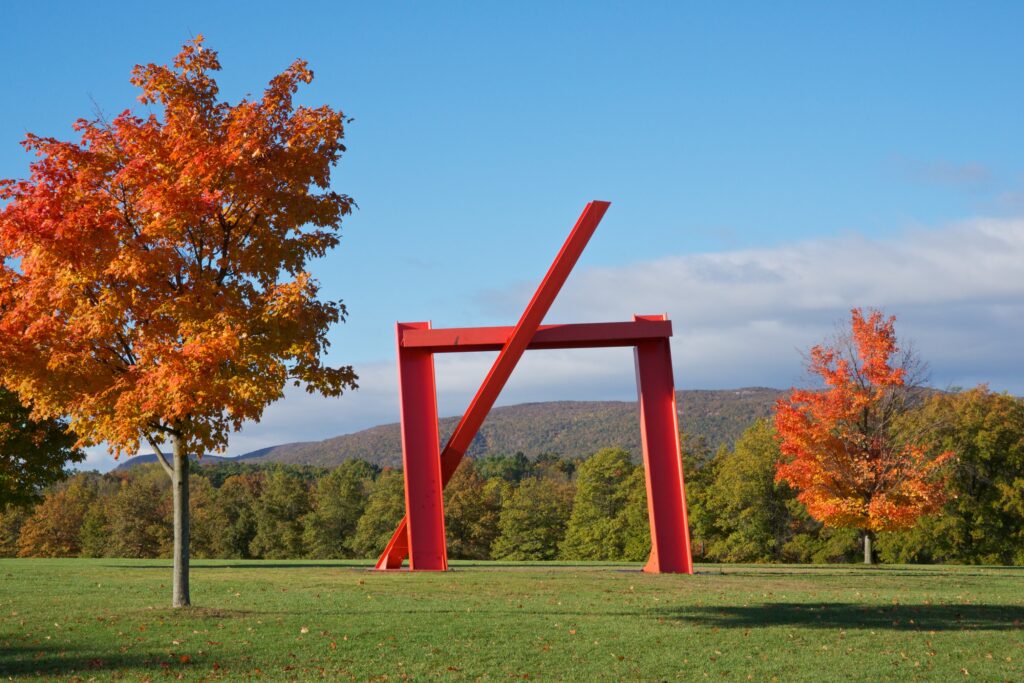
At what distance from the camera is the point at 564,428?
579 ft

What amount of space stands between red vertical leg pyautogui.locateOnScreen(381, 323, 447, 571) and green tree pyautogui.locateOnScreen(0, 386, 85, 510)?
28.6ft

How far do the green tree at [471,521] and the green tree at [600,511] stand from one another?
4751 mm

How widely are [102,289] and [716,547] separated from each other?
140 feet

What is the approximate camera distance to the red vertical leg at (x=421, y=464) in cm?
2403

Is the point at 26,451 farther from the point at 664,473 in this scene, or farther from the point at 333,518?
the point at 333,518

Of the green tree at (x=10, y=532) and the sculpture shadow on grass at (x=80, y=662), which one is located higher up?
the green tree at (x=10, y=532)

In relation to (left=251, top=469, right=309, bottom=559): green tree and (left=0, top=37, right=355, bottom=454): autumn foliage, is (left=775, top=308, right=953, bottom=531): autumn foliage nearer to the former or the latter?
(left=0, top=37, right=355, bottom=454): autumn foliage

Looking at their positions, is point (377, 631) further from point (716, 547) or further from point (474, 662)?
point (716, 547)

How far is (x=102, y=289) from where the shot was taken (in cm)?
1430

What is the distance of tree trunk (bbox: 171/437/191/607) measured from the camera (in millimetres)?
15500

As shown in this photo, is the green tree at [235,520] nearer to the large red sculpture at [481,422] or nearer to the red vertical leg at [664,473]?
the large red sculpture at [481,422]

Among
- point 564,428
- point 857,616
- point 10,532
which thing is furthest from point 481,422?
point 564,428

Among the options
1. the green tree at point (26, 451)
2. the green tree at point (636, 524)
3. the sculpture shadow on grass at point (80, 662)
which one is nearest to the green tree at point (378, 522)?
the green tree at point (636, 524)

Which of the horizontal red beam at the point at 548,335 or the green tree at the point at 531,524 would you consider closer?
the horizontal red beam at the point at 548,335
